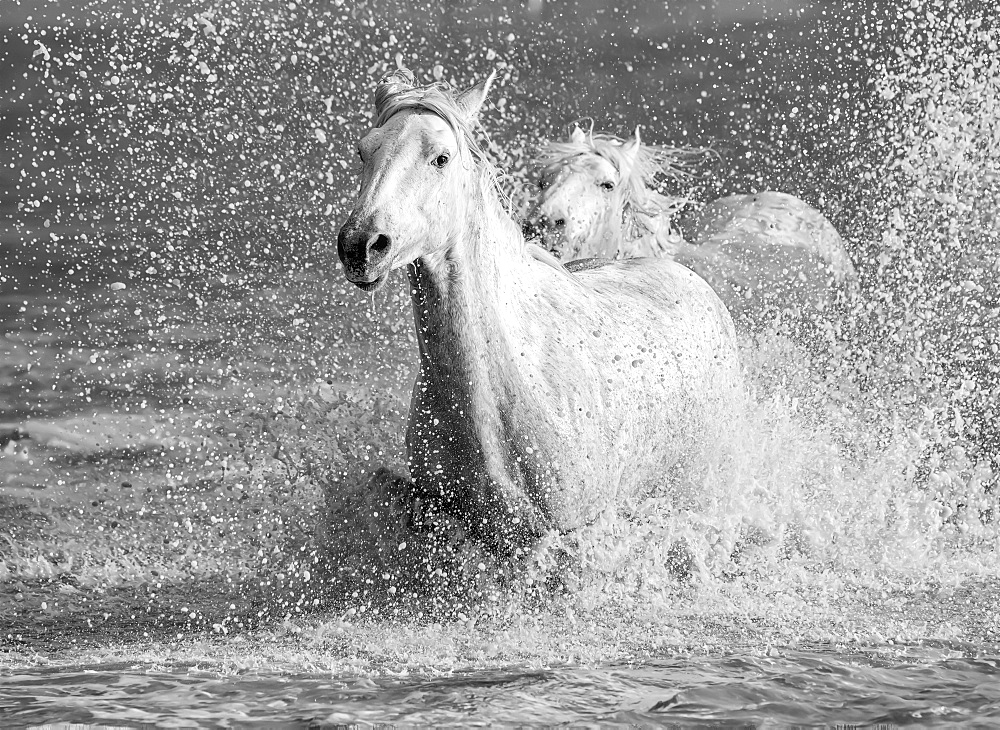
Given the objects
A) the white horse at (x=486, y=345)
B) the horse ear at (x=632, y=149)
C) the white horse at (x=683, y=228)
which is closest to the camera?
the white horse at (x=486, y=345)

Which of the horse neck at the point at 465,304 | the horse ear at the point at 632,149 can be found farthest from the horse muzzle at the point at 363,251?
the horse ear at the point at 632,149

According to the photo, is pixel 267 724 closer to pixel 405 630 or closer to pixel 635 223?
pixel 405 630

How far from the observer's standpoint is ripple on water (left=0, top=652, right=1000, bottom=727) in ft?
9.01

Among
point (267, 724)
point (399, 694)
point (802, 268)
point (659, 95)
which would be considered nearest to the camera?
point (267, 724)

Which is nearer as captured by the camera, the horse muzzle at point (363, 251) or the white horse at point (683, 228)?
the horse muzzle at point (363, 251)

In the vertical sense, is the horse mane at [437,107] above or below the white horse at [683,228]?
below

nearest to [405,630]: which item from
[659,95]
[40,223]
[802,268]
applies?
[802,268]

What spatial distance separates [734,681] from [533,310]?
1.30 metres

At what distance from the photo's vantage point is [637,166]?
551 cm

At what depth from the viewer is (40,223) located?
10383mm

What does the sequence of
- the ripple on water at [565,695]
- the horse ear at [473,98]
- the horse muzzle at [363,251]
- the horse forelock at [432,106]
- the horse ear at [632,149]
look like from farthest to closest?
the horse ear at [632,149] < the horse ear at [473,98] < the horse forelock at [432,106] < the horse muzzle at [363,251] < the ripple on water at [565,695]

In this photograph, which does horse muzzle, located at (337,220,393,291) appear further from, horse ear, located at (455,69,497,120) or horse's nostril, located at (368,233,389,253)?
horse ear, located at (455,69,497,120)

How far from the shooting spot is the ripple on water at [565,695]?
2.75 metres

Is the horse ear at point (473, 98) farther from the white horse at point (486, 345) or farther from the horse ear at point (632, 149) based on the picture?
the horse ear at point (632, 149)
